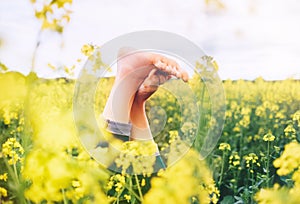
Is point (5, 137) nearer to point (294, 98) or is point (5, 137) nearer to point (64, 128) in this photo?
point (64, 128)

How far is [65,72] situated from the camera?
2.52 metres

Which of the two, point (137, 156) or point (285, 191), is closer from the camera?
point (285, 191)

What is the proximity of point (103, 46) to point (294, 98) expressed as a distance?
352cm

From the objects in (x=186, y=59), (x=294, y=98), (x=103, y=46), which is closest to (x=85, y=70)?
(x=103, y=46)

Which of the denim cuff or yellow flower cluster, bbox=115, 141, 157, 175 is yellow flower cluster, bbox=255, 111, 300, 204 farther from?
the denim cuff

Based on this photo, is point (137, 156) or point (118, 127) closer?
point (137, 156)

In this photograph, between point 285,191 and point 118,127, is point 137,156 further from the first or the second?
point 285,191

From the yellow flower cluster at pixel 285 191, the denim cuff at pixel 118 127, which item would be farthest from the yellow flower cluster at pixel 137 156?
the yellow flower cluster at pixel 285 191

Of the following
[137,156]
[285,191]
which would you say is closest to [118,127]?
[137,156]

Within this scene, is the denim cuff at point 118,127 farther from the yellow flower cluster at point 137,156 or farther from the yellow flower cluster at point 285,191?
the yellow flower cluster at point 285,191

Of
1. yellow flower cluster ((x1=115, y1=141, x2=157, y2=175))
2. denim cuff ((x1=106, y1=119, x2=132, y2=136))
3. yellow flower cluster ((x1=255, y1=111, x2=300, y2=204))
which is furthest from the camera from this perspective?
denim cuff ((x1=106, y1=119, x2=132, y2=136))

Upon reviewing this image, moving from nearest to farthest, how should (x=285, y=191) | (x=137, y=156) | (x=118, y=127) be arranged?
(x=285, y=191) < (x=137, y=156) < (x=118, y=127)

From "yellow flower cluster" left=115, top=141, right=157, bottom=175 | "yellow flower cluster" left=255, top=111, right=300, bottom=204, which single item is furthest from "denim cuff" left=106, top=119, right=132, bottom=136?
"yellow flower cluster" left=255, top=111, right=300, bottom=204

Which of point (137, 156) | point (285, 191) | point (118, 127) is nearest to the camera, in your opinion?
point (285, 191)
